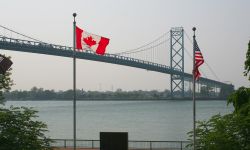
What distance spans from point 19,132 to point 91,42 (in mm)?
4306

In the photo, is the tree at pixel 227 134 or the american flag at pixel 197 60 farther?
the american flag at pixel 197 60

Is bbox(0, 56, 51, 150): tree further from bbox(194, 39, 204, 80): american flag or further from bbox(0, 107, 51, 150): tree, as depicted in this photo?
bbox(194, 39, 204, 80): american flag

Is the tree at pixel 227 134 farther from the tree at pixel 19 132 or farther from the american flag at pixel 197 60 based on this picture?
the tree at pixel 19 132

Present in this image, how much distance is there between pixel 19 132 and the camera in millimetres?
11938

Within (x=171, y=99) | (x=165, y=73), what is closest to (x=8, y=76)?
(x=165, y=73)

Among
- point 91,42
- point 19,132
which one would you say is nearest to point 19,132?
point 19,132

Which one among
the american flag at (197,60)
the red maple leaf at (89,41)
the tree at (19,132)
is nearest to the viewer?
the tree at (19,132)

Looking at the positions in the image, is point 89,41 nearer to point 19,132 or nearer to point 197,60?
point 197,60

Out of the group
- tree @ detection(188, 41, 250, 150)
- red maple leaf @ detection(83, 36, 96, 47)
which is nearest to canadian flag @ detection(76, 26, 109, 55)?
red maple leaf @ detection(83, 36, 96, 47)

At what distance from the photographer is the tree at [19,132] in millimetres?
11688

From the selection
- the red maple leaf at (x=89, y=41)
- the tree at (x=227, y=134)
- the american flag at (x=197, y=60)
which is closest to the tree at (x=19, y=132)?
the red maple leaf at (x=89, y=41)

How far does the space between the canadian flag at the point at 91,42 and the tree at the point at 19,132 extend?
333 cm

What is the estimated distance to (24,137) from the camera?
11805 mm

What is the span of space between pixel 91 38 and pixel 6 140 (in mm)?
4745
